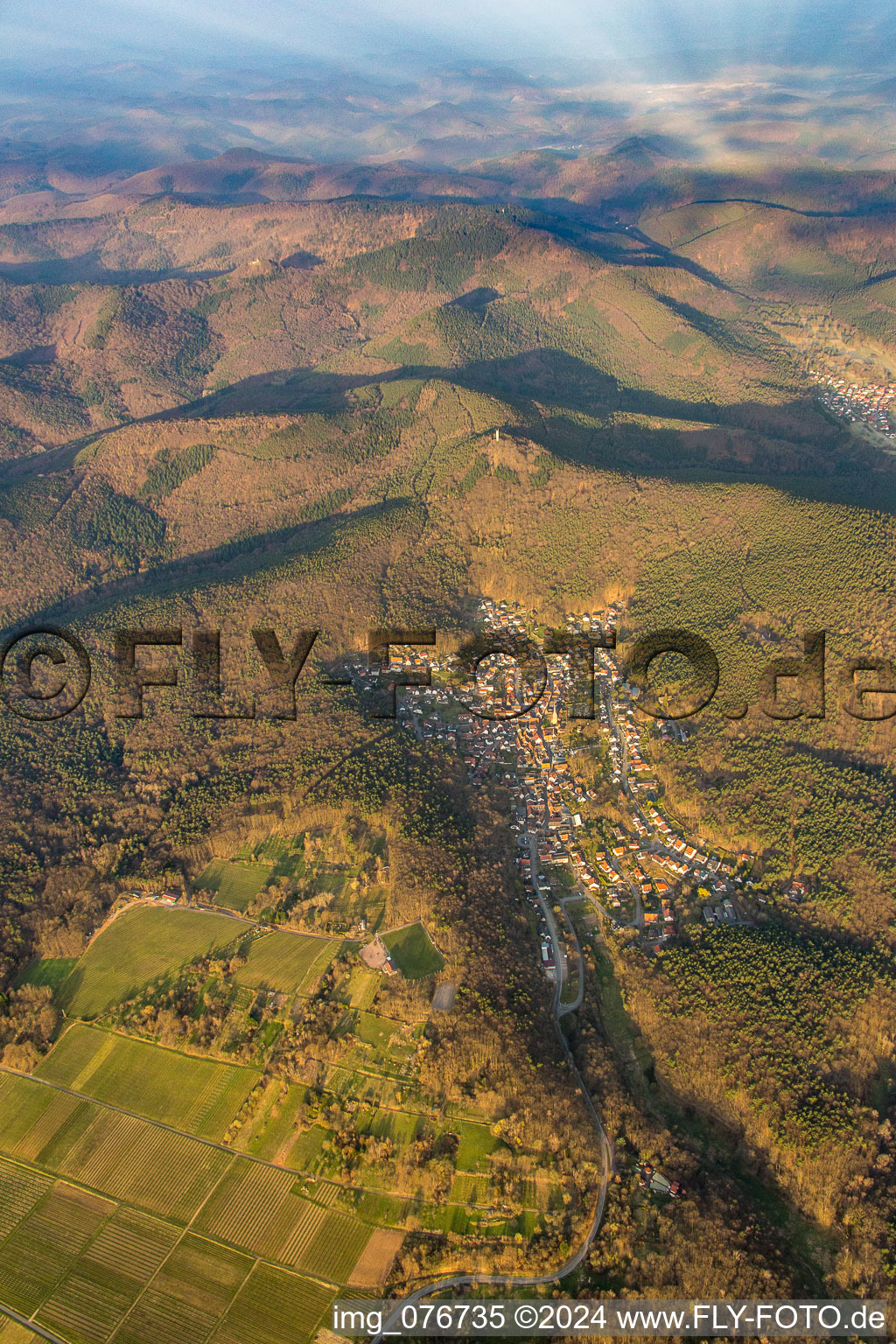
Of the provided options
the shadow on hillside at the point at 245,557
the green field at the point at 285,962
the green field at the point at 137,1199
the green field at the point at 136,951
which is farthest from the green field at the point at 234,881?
the shadow on hillside at the point at 245,557

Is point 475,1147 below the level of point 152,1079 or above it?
below

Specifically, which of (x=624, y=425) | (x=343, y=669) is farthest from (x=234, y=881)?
(x=624, y=425)

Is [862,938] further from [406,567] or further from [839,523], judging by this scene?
[406,567]

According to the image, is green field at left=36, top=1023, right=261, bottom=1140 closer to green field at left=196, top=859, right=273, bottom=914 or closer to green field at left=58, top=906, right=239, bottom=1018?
green field at left=58, top=906, right=239, bottom=1018

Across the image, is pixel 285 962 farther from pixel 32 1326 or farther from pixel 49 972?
pixel 32 1326

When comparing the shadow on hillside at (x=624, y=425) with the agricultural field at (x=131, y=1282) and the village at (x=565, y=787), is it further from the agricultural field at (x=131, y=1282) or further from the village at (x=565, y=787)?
the agricultural field at (x=131, y=1282)
